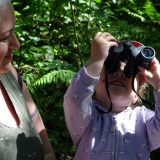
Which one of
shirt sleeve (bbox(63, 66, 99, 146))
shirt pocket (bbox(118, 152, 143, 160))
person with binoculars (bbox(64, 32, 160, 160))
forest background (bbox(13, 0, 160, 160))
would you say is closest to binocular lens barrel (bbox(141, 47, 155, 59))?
person with binoculars (bbox(64, 32, 160, 160))

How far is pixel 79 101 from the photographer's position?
5.29ft

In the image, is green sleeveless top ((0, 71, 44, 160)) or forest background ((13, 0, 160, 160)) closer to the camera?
green sleeveless top ((0, 71, 44, 160))

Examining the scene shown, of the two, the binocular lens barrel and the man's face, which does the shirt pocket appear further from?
the binocular lens barrel

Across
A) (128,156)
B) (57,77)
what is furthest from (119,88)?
(57,77)

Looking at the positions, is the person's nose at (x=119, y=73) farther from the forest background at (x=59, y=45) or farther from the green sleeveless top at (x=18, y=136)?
the forest background at (x=59, y=45)

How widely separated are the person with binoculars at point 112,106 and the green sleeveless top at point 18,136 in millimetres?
240

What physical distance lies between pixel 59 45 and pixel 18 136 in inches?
100

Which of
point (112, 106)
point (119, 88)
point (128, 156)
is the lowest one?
point (128, 156)

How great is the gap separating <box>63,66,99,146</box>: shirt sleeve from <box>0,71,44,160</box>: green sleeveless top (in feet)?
0.79

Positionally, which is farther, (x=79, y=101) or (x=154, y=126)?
(x=154, y=126)

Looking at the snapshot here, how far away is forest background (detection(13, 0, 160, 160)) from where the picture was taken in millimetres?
2989

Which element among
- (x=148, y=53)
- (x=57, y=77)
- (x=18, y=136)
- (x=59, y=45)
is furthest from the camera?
(x=59, y=45)

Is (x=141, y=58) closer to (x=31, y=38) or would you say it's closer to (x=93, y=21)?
(x=93, y=21)

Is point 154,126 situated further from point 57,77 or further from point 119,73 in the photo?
point 57,77
